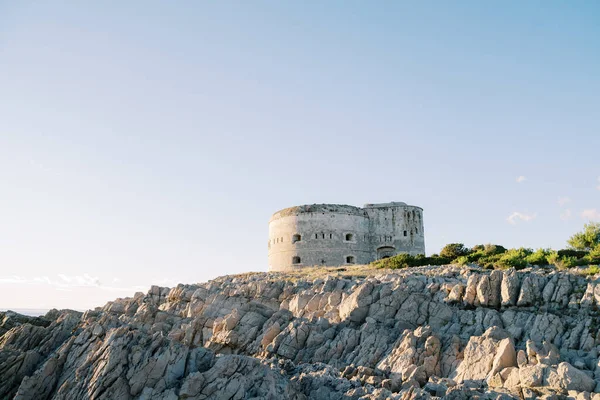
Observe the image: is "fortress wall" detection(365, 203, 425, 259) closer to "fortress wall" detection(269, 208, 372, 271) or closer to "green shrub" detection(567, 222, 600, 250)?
"fortress wall" detection(269, 208, 372, 271)

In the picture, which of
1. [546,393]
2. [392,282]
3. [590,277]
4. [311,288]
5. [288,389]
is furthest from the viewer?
[311,288]

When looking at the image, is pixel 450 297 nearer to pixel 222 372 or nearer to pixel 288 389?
pixel 288 389

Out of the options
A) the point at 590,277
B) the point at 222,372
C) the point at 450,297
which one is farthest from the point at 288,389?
the point at 590,277

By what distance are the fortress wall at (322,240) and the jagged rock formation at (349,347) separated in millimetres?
22610

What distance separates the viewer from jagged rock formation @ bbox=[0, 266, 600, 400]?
16.3 meters

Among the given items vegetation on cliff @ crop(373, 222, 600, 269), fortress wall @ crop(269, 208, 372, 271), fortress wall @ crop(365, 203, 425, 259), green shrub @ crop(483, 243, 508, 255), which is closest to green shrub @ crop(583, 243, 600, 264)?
vegetation on cliff @ crop(373, 222, 600, 269)

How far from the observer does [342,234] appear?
50719 mm

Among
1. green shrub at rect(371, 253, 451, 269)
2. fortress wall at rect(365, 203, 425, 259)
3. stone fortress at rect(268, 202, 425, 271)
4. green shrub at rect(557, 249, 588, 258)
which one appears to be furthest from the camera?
fortress wall at rect(365, 203, 425, 259)

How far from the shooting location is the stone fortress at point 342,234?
50281 mm

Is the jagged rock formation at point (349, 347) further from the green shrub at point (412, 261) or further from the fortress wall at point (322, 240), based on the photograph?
the fortress wall at point (322, 240)

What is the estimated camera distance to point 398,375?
1809 cm

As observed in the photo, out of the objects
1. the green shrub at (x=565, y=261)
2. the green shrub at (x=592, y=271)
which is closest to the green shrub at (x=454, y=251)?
the green shrub at (x=565, y=261)

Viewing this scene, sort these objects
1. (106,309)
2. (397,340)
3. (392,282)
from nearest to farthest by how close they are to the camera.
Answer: (397,340), (392,282), (106,309)

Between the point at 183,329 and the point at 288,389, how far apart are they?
34.7ft
